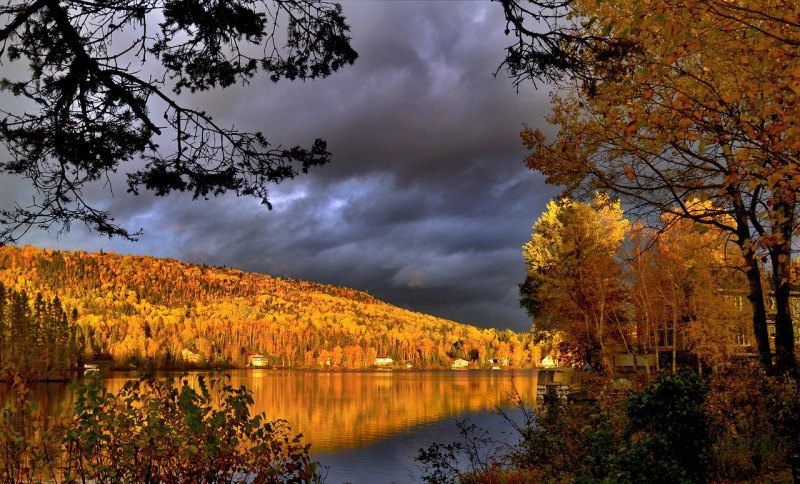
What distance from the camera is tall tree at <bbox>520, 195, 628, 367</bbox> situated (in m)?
36.8

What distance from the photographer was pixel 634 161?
563 inches

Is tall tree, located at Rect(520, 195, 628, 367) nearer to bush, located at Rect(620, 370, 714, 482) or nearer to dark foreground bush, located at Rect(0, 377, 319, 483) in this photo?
bush, located at Rect(620, 370, 714, 482)

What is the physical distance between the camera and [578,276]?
38.0 m

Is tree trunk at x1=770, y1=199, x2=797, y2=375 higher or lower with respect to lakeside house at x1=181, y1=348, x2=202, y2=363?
higher

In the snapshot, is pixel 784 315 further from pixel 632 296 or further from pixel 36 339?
pixel 36 339

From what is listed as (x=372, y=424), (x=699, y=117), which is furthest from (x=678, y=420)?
(x=372, y=424)

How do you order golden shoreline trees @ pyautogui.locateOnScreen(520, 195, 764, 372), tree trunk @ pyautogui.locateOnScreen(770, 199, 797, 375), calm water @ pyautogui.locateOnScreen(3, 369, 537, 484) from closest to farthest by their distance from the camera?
tree trunk @ pyautogui.locateOnScreen(770, 199, 797, 375)
calm water @ pyautogui.locateOnScreen(3, 369, 537, 484)
golden shoreline trees @ pyautogui.locateOnScreen(520, 195, 764, 372)

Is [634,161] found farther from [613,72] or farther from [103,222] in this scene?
[103,222]

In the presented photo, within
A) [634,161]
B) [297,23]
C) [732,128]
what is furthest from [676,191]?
[297,23]

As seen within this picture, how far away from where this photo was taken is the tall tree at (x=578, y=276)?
121ft

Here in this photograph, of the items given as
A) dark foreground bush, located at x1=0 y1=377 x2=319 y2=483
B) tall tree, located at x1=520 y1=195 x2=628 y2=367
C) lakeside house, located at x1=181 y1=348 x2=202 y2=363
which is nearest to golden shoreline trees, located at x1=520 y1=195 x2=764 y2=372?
tall tree, located at x1=520 y1=195 x2=628 y2=367

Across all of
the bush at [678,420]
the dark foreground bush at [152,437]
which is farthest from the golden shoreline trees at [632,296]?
the dark foreground bush at [152,437]

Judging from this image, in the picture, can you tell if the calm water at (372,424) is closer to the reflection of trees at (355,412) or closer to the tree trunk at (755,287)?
the reflection of trees at (355,412)

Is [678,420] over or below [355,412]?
over
